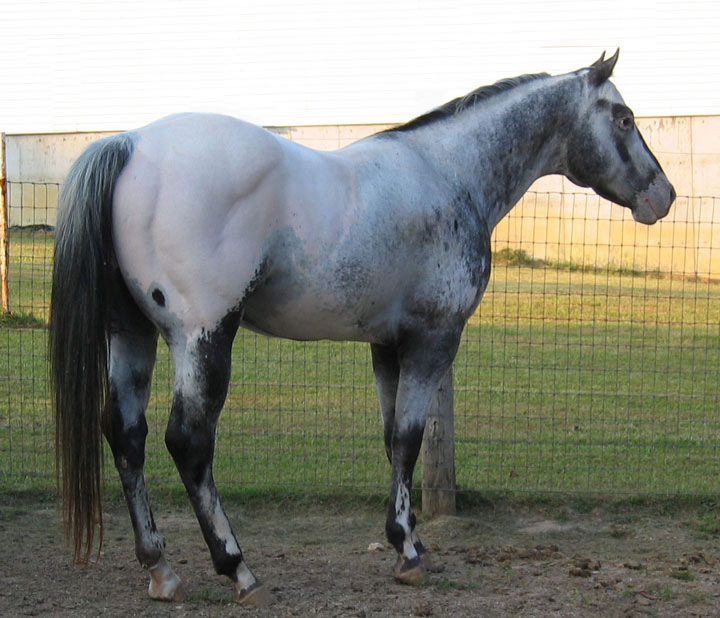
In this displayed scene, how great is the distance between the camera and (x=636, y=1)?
19.4 metres

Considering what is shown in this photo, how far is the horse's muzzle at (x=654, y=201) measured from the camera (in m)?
4.62

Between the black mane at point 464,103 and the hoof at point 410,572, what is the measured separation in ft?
6.37

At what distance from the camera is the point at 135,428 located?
390 centimetres

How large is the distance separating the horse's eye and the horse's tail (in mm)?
2302

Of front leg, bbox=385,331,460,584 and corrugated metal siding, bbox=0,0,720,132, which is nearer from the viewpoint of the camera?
front leg, bbox=385,331,460,584

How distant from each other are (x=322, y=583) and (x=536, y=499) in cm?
184

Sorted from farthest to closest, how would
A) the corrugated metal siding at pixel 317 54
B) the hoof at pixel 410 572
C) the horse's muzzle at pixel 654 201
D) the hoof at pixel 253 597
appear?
the corrugated metal siding at pixel 317 54, the horse's muzzle at pixel 654 201, the hoof at pixel 410 572, the hoof at pixel 253 597

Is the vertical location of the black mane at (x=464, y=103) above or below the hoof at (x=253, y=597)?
above

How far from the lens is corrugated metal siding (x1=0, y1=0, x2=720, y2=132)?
63.8ft

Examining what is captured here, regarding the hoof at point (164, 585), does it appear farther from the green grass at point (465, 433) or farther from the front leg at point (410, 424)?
the green grass at point (465, 433)

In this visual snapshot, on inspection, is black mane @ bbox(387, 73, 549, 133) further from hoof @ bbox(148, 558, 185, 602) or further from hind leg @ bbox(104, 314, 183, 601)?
hoof @ bbox(148, 558, 185, 602)

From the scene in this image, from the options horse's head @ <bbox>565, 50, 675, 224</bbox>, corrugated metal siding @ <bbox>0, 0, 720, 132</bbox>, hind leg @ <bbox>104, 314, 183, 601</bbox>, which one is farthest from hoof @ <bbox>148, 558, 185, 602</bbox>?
corrugated metal siding @ <bbox>0, 0, 720, 132</bbox>

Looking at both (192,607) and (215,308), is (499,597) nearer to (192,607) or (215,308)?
(192,607)

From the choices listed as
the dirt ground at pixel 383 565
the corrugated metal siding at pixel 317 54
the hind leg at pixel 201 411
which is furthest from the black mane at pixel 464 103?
the corrugated metal siding at pixel 317 54
